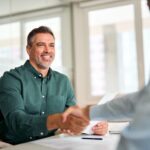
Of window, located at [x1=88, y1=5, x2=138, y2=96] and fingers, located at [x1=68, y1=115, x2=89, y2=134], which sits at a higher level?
window, located at [x1=88, y1=5, x2=138, y2=96]

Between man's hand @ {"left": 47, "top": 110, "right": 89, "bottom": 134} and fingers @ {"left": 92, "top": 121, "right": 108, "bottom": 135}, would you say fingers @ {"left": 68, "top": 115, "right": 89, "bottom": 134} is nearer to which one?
man's hand @ {"left": 47, "top": 110, "right": 89, "bottom": 134}

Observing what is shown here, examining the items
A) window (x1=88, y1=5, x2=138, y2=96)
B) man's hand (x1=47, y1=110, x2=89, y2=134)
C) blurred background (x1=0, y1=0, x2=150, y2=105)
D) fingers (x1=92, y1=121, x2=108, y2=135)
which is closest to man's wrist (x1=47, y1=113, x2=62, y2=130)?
man's hand (x1=47, y1=110, x2=89, y2=134)

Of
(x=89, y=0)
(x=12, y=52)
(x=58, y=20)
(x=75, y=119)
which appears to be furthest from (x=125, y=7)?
(x=75, y=119)

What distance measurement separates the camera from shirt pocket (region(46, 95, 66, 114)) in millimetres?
1761

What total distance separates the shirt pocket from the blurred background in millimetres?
1438

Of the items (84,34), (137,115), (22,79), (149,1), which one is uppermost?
(84,34)

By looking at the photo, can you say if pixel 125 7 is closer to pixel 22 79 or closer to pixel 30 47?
pixel 30 47

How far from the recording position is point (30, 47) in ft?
6.12

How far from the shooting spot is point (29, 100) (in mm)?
1667

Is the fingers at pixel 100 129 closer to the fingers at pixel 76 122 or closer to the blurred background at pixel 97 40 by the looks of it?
the fingers at pixel 76 122

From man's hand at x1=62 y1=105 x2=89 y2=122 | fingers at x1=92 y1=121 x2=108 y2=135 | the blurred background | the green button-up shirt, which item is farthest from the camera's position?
the blurred background

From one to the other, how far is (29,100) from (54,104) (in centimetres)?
18

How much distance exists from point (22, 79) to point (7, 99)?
0.20m

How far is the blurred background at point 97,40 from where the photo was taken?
331 centimetres
